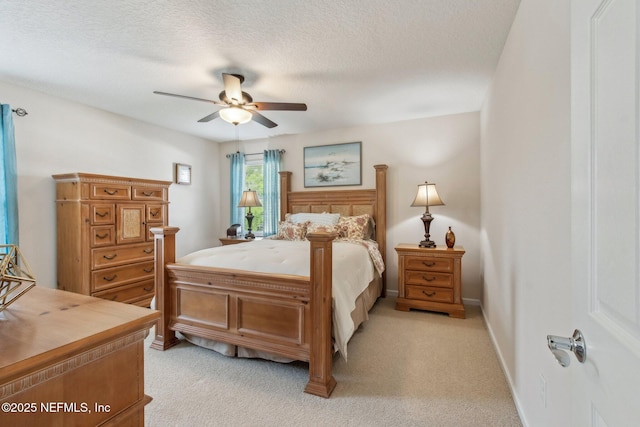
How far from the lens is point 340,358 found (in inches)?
92.7

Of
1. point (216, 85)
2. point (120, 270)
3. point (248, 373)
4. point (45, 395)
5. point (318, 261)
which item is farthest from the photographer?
point (120, 270)

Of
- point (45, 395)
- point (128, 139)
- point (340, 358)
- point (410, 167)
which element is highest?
point (128, 139)

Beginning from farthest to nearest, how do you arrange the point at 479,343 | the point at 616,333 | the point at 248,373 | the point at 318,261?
the point at 479,343 → the point at 248,373 → the point at 318,261 → the point at 616,333

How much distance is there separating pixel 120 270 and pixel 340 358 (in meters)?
2.73

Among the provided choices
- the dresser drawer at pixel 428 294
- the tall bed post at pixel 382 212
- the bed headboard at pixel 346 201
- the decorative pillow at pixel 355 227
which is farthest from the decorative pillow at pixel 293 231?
the dresser drawer at pixel 428 294

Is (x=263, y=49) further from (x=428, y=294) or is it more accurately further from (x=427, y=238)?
(x=428, y=294)

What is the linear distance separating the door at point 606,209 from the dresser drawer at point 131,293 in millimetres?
3889

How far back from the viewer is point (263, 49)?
223 centimetres

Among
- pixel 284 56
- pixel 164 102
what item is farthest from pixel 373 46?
pixel 164 102

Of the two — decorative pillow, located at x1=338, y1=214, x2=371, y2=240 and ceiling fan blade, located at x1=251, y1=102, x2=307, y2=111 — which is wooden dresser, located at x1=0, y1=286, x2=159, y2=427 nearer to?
ceiling fan blade, located at x1=251, y1=102, x2=307, y2=111

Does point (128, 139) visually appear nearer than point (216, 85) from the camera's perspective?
No

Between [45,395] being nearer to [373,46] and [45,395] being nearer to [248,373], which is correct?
[248,373]

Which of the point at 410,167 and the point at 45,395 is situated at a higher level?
the point at 410,167

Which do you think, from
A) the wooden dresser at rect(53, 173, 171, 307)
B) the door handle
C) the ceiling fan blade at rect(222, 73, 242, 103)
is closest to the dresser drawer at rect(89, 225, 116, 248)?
the wooden dresser at rect(53, 173, 171, 307)
